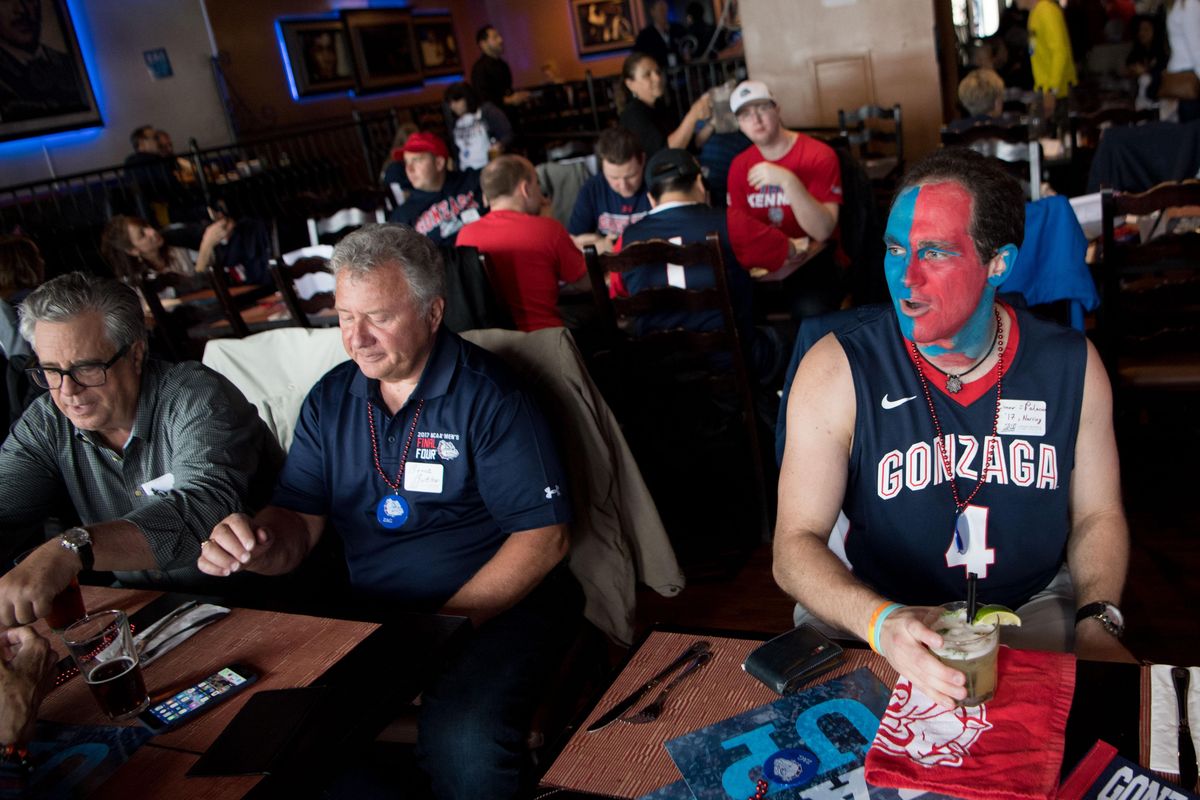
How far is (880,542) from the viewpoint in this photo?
1588mm

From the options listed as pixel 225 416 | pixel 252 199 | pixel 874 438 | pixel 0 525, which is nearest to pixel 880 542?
pixel 874 438

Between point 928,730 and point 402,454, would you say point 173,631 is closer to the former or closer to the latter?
point 402,454

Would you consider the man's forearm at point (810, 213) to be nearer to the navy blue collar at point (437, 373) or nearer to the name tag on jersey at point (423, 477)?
the navy blue collar at point (437, 373)

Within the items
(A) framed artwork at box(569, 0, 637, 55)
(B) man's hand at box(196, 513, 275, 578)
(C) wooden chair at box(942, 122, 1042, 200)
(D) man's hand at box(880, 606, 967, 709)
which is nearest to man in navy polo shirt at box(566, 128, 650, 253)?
(C) wooden chair at box(942, 122, 1042, 200)

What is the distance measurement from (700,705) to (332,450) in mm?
1112

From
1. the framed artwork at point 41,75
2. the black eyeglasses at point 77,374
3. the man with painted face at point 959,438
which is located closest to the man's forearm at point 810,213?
the man with painted face at point 959,438

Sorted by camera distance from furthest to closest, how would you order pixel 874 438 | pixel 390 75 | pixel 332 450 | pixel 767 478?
1. pixel 390 75
2. pixel 767 478
3. pixel 332 450
4. pixel 874 438

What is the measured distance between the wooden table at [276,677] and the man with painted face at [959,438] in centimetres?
63

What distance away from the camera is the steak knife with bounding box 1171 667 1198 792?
0.97 metres

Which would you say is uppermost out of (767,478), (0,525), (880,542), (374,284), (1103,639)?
(374,284)

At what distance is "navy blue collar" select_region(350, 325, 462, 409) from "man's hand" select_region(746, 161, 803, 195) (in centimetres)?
203

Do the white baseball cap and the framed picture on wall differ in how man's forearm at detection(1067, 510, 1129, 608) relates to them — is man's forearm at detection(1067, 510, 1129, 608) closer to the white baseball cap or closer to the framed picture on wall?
the white baseball cap

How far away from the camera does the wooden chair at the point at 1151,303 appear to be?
2.55 metres

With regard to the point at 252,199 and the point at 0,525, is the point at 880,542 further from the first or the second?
the point at 252,199
